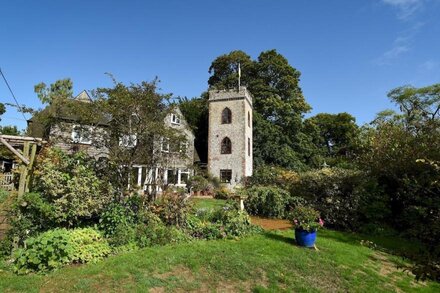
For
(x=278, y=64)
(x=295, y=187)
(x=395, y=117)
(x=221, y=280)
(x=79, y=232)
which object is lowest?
(x=221, y=280)

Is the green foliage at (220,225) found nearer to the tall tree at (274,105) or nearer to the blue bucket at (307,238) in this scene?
the blue bucket at (307,238)

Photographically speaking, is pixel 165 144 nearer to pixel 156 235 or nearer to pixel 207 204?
pixel 156 235

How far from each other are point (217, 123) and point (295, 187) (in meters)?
14.9

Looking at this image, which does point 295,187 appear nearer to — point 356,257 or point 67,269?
point 356,257

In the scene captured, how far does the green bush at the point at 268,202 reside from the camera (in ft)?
49.6

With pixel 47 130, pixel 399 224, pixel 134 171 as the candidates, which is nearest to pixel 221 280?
pixel 134 171

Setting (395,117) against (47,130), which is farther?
(395,117)

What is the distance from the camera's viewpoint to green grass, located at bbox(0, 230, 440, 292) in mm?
6492

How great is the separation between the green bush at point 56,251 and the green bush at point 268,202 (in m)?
8.94

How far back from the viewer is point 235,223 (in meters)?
10.8

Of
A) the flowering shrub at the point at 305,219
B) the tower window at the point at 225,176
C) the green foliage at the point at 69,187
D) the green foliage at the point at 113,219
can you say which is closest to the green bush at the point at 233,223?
the flowering shrub at the point at 305,219

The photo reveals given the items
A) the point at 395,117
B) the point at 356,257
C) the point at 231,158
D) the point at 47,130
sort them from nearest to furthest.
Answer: the point at 356,257 → the point at 47,130 → the point at 231,158 → the point at 395,117

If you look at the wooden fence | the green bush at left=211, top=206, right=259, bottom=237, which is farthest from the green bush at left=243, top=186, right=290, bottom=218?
the wooden fence

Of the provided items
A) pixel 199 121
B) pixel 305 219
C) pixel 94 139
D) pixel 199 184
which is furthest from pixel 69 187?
pixel 199 121
